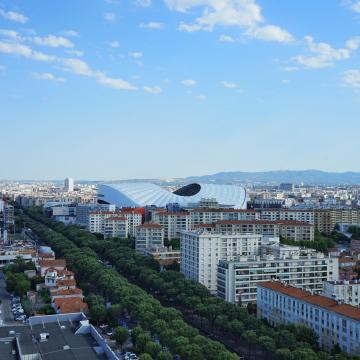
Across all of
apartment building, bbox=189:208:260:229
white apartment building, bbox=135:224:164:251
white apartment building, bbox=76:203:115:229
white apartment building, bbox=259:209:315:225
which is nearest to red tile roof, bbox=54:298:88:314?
white apartment building, bbox=135:224:164:251

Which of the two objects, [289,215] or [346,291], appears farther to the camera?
[289,215]

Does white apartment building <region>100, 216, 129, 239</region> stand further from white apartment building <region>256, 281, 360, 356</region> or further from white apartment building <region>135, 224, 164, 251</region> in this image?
white apartment building <region>256, 281, 360, 356</region>

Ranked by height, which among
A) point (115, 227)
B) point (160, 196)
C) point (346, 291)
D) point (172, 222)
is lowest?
point (346, 291)

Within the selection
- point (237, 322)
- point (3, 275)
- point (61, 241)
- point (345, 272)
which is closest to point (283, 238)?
point (345, 272)

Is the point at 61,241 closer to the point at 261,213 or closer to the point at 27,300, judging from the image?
the point at 27,300

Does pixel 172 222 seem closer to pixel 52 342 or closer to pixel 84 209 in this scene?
pixel 84 209

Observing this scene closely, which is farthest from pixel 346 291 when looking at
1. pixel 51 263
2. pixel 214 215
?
pixel 214 215

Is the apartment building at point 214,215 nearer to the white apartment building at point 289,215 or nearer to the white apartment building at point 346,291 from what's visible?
the white apartment building at point 289,215
